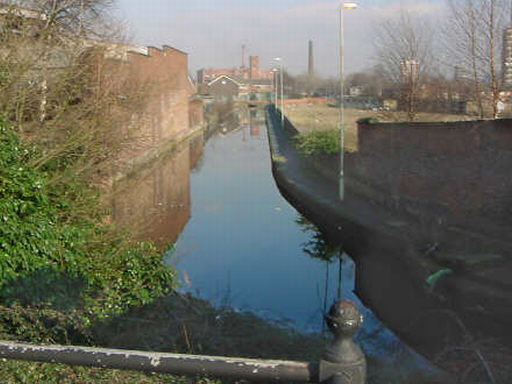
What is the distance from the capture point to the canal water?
9.29 meters

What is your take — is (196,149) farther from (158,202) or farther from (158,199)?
(158,202)

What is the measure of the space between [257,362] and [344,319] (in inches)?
15.5

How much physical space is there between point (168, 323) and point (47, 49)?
21.0 ft

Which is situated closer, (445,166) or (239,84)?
(445,166)

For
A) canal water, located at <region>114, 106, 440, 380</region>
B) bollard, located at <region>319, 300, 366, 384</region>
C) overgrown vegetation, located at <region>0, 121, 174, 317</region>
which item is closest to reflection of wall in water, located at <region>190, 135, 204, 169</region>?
canal water, located at <region>114, 106, 440, 380</region>

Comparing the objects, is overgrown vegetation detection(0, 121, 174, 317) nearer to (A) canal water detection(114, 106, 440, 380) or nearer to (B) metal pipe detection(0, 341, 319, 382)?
(A) canal water detection(114, 106, 440, 380)

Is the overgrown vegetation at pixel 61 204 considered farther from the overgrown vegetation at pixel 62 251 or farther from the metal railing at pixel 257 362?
the metal railing at pixel 257 362

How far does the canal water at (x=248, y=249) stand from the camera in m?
9.29

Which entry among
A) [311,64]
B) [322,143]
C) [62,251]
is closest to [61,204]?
[62,251]

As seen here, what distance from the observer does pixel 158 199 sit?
19.5 meters

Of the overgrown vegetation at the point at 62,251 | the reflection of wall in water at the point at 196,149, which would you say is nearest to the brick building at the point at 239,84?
the reflection of wall in water at the point at 196,149

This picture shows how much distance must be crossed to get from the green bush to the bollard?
59.3 ft

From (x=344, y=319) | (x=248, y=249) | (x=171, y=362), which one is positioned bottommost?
(x=248, y=249)

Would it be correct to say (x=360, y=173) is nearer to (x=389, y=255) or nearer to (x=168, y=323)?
(x=389, y=255)
